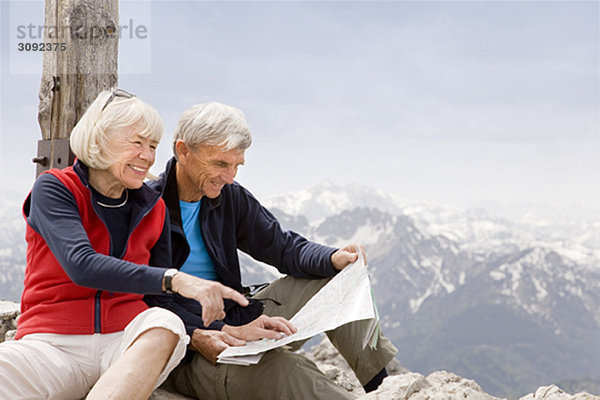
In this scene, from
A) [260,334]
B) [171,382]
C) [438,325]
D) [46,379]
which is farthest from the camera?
[438,325]

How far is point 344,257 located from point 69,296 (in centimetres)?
153

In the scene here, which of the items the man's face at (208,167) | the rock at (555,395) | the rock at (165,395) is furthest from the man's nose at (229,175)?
the rock at (555,395)

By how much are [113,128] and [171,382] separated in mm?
1515

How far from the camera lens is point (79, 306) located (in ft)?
8.98

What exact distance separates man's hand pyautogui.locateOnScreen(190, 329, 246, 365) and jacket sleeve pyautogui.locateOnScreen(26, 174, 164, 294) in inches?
29.2

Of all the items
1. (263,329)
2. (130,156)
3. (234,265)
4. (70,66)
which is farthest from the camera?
(70,66)

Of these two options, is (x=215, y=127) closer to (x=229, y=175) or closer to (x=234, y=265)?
(x=229, y=175)

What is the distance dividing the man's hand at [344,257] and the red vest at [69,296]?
1.20m

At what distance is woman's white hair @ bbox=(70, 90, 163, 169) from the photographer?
109 inches

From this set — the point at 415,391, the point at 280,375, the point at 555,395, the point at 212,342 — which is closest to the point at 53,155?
the point at 212,342

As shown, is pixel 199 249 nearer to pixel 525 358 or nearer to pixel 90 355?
pixel 90 355

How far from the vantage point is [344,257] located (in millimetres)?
3518

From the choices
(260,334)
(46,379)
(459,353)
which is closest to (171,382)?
(260,334)

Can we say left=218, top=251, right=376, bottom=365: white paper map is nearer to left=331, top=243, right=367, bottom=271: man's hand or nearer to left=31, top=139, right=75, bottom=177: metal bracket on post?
left=331, top=243, right=367, bottom=271: man's hand
